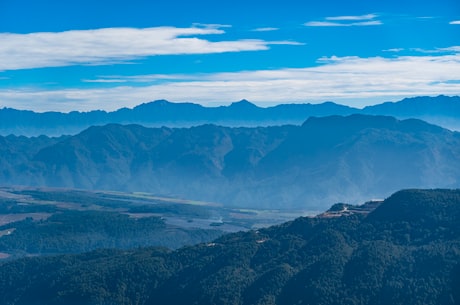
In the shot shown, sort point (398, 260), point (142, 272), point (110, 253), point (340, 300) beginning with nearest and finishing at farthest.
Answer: point (340, 300)
point (398, 260)
point (142, 272)
point (110, 253)

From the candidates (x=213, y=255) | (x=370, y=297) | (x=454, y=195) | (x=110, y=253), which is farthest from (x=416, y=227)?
(x=110, y=253)

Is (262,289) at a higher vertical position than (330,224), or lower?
lower

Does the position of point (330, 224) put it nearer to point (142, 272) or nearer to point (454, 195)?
point (454, 195)

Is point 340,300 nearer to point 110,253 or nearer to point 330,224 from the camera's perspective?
point 330,224

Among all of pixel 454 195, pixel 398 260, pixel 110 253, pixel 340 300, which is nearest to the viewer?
pixel 340 300

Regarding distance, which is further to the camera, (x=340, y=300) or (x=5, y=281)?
(x=5, y=281)

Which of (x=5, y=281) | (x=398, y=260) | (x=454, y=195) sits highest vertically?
(x=454, y=195)
